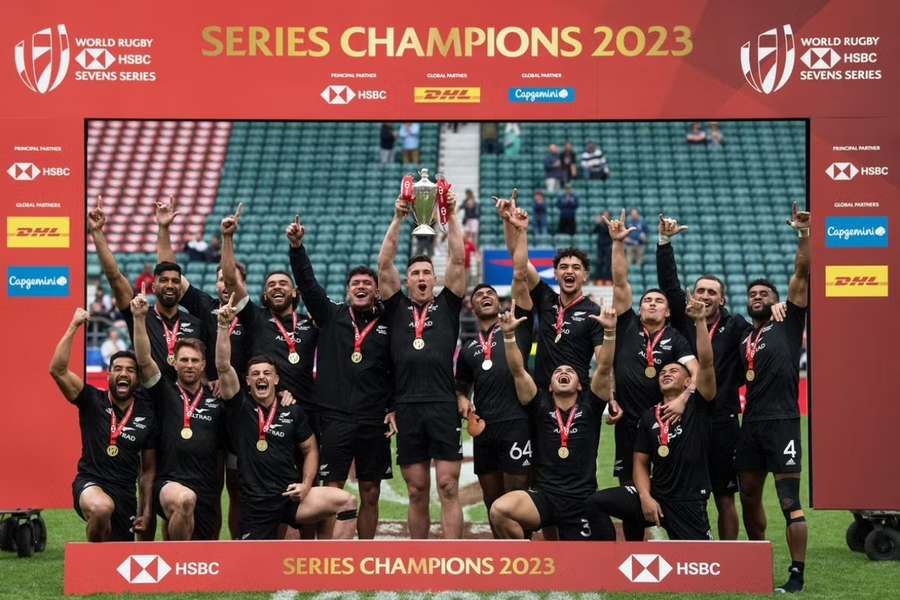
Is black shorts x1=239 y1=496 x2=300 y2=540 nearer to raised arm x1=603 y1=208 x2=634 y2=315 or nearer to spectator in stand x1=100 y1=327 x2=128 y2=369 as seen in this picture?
raised arm x1=603 y1=208 x2=634 y2=315

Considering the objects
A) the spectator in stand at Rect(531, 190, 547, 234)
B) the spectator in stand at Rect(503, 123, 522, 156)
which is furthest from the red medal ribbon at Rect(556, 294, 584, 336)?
the spectator in stand at Rect(503, 123, 522, 156)

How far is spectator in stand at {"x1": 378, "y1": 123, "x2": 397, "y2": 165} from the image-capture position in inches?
1062

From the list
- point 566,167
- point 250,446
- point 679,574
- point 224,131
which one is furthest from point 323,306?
point 224,131

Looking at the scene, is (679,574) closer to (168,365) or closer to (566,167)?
(168,365)

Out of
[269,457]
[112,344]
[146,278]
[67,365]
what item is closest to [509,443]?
[269,457]

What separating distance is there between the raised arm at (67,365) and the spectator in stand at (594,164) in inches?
724

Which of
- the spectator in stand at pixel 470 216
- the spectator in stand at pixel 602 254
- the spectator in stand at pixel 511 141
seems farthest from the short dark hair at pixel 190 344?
the spectator in stand at pixel 511 141

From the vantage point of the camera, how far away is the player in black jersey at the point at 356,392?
897 centimetres

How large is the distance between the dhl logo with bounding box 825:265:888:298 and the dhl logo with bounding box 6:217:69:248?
5127mm

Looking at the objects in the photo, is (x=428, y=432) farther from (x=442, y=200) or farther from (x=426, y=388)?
(x=442, y=200)

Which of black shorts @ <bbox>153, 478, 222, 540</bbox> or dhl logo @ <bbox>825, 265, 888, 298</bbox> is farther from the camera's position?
dhl logo @ <bbox>825, 265, 888, 298</bbox>

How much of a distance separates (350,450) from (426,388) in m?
0.68

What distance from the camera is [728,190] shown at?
26.4 m

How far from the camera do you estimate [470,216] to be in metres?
23.9
